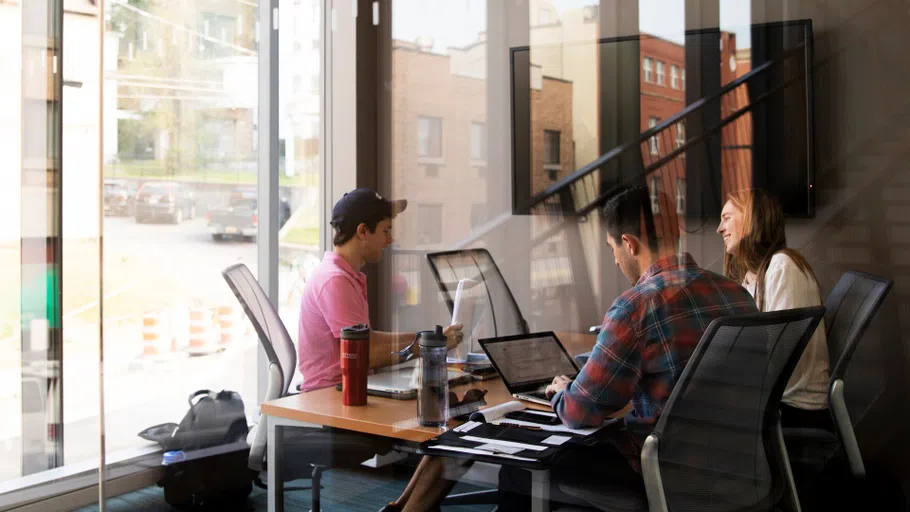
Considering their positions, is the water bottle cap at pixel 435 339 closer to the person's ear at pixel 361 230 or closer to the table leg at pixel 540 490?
the person's ear at pixel 361 230

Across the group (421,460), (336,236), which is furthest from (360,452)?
(336,236)

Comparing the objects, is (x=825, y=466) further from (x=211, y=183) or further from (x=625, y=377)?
(x=211, y=183)

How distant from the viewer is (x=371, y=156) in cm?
229

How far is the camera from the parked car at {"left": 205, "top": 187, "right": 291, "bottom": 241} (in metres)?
2.57

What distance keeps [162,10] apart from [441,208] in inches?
54.0

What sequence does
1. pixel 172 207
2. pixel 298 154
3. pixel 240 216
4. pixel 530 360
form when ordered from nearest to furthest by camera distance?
pixel 530 360, pixel 298 154, pixel 240 216, pixel 172 207

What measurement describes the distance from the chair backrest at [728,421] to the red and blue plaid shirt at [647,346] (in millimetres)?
30

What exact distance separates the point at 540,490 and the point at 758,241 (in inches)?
29.4

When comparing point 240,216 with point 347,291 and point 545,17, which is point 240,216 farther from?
point 545,17

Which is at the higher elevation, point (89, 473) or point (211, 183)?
point (211, 183)

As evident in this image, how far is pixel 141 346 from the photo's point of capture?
9.74 feet

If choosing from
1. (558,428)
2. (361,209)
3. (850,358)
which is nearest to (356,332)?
(361,209)

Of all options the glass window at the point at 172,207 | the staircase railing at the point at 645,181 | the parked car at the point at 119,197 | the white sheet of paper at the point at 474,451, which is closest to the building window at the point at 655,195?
the staircase railing at the point at 645,181

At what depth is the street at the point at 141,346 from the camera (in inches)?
111
